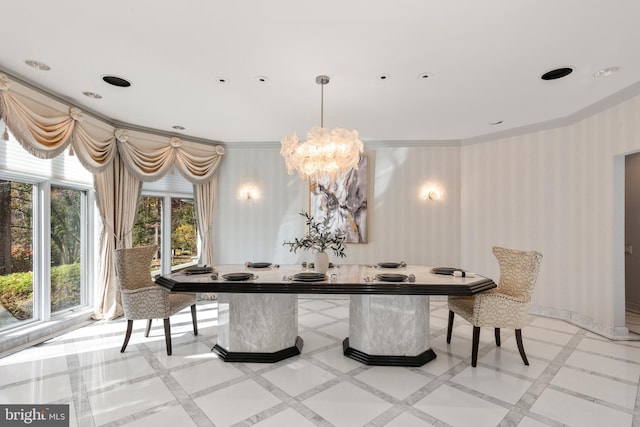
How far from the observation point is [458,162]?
5613 mm

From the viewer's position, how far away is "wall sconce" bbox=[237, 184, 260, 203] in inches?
228

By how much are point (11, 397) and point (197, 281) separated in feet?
5.11

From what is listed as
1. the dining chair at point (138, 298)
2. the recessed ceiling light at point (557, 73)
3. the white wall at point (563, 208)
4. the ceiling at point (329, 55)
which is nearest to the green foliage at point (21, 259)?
the dining chair at point (138, 298)

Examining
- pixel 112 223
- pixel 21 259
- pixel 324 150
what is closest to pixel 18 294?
pixel 21 259

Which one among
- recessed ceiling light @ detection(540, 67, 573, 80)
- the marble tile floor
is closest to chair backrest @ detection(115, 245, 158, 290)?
the marble tile floor

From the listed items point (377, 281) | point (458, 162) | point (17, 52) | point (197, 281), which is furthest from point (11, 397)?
point (458, 162)

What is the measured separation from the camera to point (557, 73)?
10.3 ft

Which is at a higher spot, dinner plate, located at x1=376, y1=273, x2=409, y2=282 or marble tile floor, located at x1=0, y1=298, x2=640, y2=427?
dinner plate, located at x1=376, y1=273, x2=409, y2=282

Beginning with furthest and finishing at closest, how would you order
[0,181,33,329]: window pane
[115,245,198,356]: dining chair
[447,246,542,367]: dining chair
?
[0,181,33,329]: window pane → [115,245,198,356]: dining chair → [447,246,542,367]: dining chair

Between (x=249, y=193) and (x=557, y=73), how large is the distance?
14.9ft

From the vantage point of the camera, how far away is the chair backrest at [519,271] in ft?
10.1

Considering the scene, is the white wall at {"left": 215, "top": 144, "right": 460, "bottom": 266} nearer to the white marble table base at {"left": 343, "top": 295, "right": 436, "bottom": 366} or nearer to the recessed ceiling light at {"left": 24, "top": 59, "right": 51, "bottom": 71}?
the white marble table base at {"left": 343, "top": 295, "right": 436, "bottom": 366}

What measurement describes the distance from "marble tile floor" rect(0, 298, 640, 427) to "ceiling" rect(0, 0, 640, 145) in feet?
9.12

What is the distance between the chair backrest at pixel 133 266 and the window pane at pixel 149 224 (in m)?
1.45
